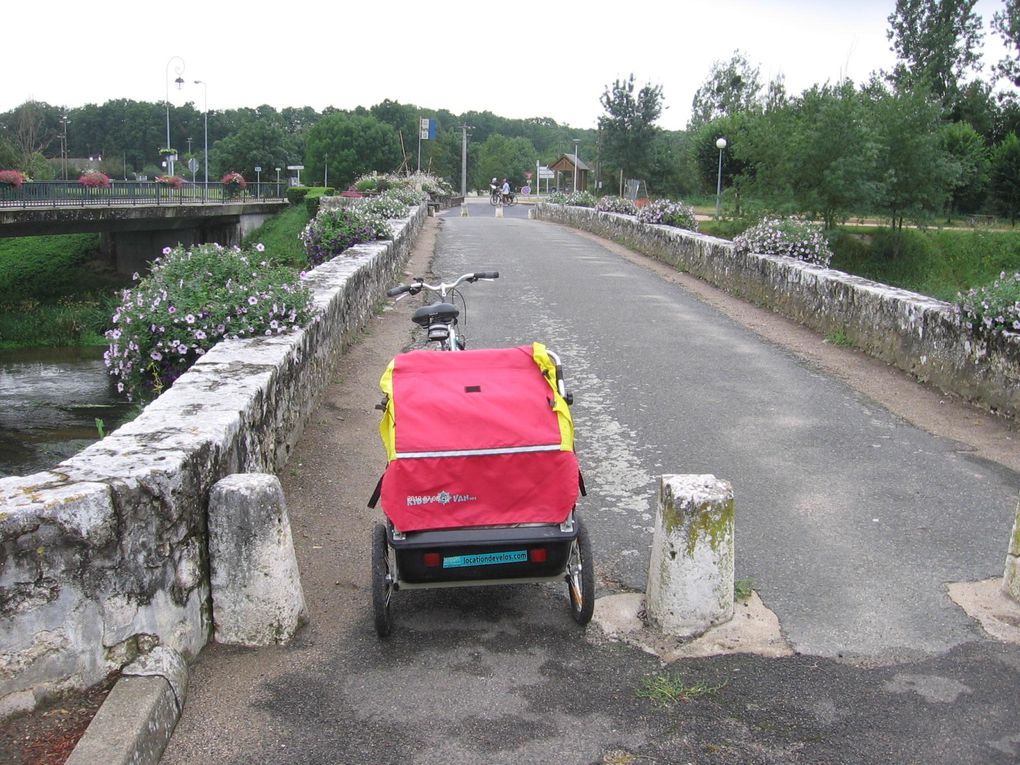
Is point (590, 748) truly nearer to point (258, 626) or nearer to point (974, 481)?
point (258, 626)

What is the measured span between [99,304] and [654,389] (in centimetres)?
3802

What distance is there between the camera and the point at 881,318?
9898 mm

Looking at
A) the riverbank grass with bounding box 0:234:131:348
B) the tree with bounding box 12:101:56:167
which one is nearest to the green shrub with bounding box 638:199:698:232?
the riverbank grass with bounding box 0:234:131:348

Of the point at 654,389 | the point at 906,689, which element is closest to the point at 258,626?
the point at 906,689

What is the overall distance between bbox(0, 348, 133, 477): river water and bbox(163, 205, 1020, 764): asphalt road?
34.4 feet

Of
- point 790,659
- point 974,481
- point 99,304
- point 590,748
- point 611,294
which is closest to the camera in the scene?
point 590,748

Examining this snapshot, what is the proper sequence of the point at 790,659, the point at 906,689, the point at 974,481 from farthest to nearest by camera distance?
1. the point at 974,481
2. the point at 790,659
3. the point at 906,689

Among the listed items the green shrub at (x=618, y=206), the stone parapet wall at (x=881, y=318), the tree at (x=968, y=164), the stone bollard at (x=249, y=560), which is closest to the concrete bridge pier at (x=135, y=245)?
the green shrub at (x=618, y=206)

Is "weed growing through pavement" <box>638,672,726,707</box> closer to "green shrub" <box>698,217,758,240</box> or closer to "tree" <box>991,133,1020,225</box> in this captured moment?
"green shrub" <box>698,217,758,240</box>

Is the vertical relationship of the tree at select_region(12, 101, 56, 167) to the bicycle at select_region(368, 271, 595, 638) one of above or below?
above

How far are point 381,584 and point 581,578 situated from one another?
0.86m

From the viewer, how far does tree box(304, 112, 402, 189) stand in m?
97.0

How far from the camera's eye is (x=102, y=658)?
11.1ft

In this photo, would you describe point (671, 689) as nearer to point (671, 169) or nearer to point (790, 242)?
point (790, 242)
